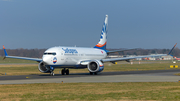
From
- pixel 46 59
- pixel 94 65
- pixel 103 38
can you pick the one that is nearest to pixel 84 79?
pixel 46 59

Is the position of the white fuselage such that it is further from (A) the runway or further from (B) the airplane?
(A) the runway

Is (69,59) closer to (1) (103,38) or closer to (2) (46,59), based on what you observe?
(2) (46,59)

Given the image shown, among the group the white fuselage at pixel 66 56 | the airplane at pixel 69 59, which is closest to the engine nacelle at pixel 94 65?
the airplane at pixel 69 59

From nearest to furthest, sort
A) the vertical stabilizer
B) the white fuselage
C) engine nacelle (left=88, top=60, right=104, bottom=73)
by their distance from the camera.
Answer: the white fuselage < engine nacelle (left=88, top=60, right=104, bottom=73) < the vertical stabilizer

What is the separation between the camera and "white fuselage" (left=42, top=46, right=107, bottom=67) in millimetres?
41719

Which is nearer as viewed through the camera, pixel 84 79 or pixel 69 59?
pixel 84 79

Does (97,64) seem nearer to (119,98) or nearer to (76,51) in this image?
(76,51)

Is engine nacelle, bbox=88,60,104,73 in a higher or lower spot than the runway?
higher

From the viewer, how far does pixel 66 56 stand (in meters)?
44.5

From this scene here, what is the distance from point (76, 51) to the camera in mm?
47812

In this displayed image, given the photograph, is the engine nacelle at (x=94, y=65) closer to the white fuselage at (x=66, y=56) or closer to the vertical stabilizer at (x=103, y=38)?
the white fuselage at (x=66, y=56)

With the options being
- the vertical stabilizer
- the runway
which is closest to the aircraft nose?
the runway

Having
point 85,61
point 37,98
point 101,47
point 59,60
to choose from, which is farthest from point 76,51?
point 37,98

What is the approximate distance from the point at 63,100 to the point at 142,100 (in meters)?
4.56
